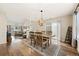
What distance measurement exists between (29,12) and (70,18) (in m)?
0.76

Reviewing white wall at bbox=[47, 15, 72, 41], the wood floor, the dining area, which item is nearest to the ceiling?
white wall at bbox=[47, 15, 72, 41]

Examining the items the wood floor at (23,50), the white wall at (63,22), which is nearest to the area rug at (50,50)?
the wood floor at (23,50)

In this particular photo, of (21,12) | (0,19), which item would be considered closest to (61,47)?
(21,12)

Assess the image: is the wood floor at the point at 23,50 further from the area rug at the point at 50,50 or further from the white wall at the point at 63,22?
the white wall at the point at 63,22

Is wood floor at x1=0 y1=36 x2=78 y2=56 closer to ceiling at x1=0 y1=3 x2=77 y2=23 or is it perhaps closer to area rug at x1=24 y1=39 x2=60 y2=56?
area rug at x1=24 y1=39 x2=60 y2=56

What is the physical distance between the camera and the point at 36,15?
2.34 m

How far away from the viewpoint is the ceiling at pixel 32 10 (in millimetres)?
2300

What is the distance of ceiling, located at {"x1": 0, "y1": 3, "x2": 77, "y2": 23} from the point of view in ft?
7.55

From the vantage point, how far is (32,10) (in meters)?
2.33

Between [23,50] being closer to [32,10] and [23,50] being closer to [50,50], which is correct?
[50,50]

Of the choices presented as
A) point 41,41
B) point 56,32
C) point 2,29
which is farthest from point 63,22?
point 2,29

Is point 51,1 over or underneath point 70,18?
over

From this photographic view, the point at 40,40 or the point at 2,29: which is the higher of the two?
the point at 2,29

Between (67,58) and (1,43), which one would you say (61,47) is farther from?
(1,43)
